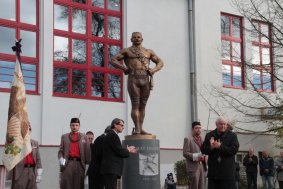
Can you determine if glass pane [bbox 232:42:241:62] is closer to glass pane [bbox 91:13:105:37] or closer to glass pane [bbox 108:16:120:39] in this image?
glass pane [bbox 108:16:120:39]

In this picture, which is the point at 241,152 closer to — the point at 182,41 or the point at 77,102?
the point at 182,41

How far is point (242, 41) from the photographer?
25391 mm

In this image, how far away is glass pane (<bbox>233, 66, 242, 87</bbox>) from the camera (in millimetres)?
25006

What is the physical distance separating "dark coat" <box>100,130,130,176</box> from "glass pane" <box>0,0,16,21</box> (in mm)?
9378

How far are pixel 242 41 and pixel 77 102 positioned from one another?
9118mm

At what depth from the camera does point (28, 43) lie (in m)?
19.4

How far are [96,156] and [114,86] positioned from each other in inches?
390

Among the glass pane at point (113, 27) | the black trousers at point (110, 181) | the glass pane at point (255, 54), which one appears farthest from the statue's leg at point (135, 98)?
the glass pane at point (255, 54)

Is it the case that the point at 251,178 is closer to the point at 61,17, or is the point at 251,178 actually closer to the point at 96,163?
the point at 61,17

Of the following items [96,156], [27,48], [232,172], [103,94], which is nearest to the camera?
[232,172]

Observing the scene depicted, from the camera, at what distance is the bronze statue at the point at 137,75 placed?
13.0 m

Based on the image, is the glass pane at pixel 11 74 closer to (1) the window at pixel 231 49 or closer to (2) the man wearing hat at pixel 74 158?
(2) the man wearing hat at pixel 74 158

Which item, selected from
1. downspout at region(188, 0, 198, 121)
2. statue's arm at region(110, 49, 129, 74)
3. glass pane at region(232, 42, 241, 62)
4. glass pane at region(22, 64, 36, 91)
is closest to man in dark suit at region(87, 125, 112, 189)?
statue's arm at region(110, 49, 129, 74)

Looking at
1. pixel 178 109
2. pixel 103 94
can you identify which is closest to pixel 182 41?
pixel 178 109
